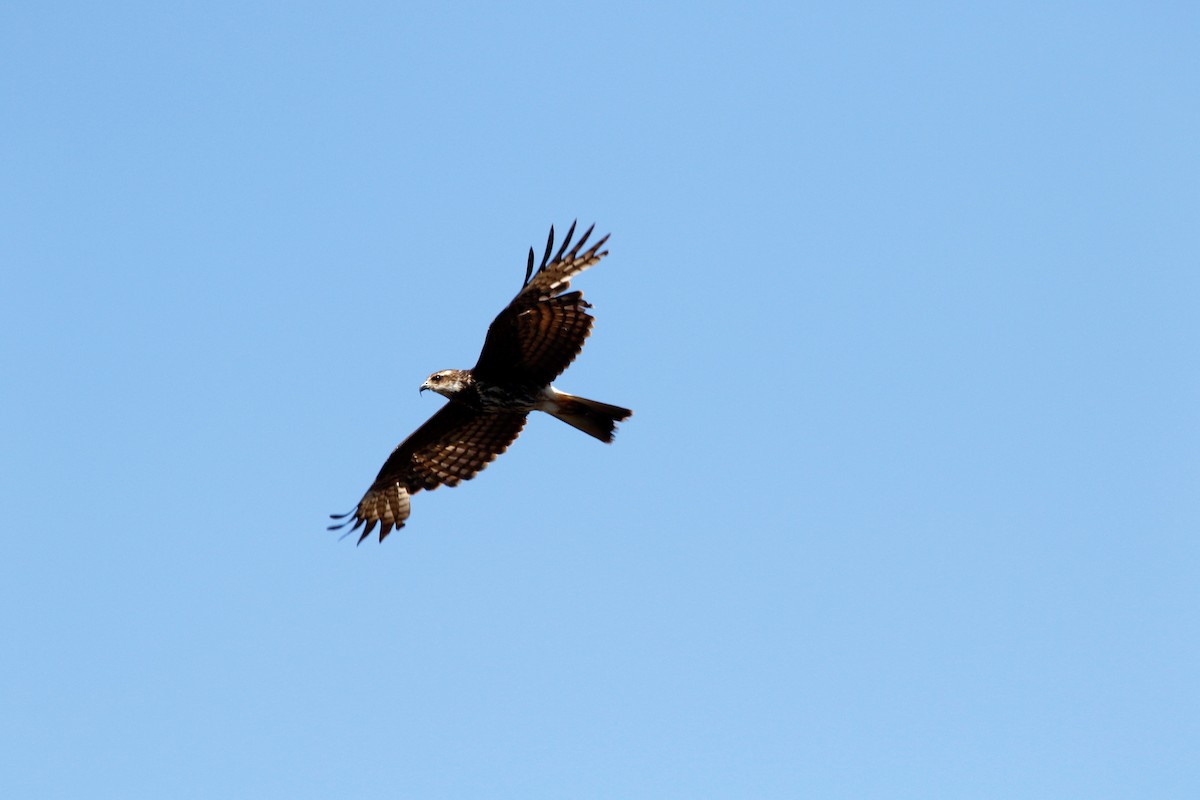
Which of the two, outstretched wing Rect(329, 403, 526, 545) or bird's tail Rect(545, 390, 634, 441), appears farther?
outstretched wing Rect(329, 403, 526, 545)

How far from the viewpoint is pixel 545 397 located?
13.4m

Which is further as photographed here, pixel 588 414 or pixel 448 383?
pixel 448 383

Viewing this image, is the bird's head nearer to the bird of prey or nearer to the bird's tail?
the bird of prey

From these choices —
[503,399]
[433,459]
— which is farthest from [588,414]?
[433,459]

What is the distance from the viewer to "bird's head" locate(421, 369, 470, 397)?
13664 mm

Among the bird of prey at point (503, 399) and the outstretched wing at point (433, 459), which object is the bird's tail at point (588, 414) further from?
the outstretched wing at point (433, 459)

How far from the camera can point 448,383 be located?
13703 millimetres

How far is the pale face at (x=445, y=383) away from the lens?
538 inches

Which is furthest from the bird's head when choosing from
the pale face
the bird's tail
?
the bird's tail

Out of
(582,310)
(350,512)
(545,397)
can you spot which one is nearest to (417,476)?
(350,512)

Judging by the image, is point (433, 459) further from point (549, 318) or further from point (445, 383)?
point (549, 318)

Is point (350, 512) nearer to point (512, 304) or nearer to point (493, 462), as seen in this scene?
point (493, 462)

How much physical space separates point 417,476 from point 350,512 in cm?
74

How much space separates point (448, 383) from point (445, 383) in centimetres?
3
